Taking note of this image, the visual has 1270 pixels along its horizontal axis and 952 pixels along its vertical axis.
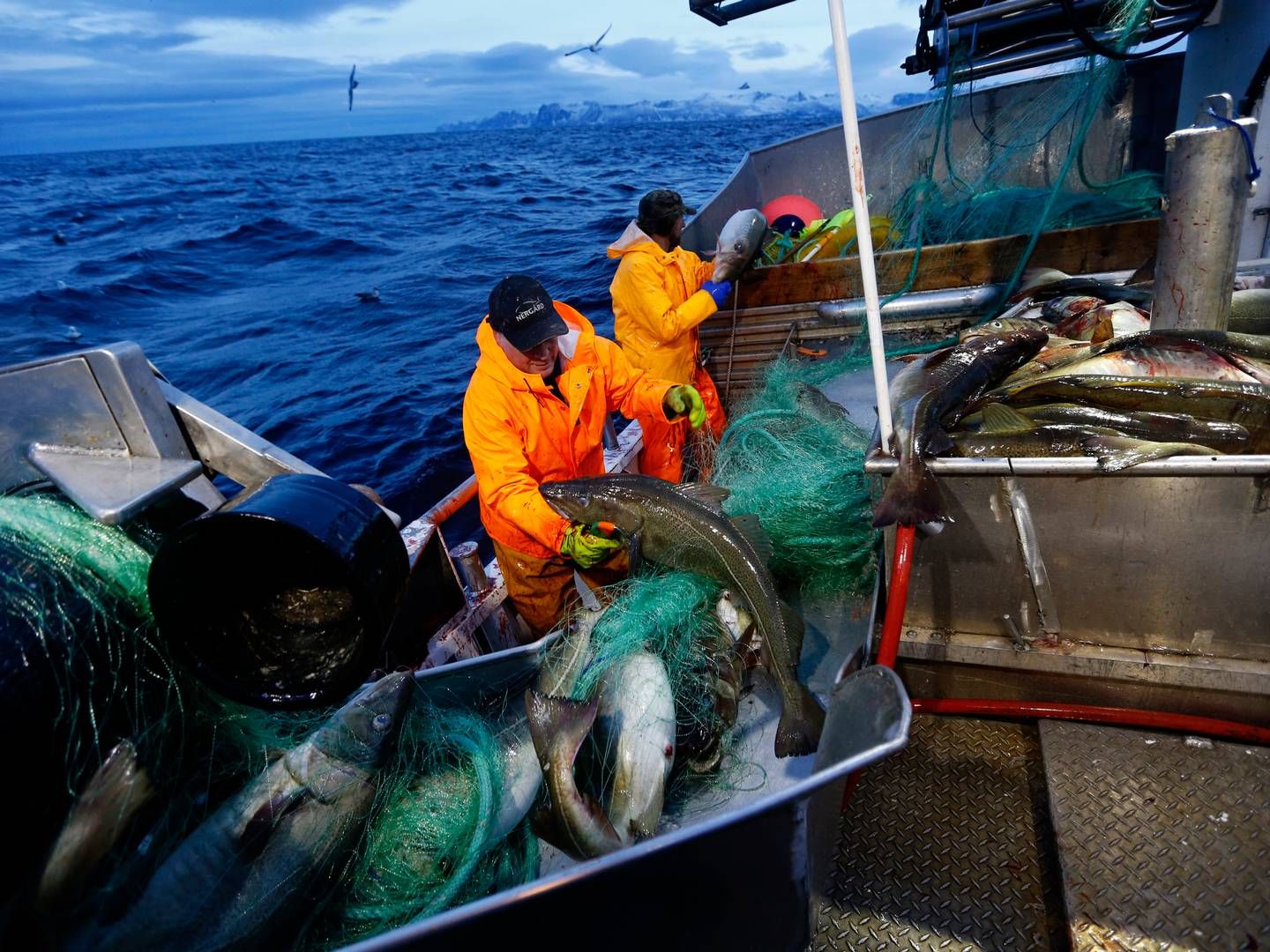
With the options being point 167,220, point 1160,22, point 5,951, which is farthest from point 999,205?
point 167,220

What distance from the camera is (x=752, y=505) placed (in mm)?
3596

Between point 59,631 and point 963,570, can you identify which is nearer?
point 59,631

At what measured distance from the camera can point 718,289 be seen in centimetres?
568

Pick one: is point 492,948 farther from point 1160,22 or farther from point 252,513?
point 1160,22

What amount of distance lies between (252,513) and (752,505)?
2300mm

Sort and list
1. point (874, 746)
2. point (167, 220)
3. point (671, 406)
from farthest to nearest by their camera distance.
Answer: point (167, 220)
point (671, 406)
point (874, 746)

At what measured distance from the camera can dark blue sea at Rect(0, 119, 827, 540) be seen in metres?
10.7

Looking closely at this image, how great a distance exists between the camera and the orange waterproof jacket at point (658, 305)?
5512 millimetres

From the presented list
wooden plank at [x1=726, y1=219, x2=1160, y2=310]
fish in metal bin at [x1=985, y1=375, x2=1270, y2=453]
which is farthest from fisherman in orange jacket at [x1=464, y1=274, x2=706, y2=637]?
wooden plank at [x1=726, y1=219, x2=1160, y2=310]

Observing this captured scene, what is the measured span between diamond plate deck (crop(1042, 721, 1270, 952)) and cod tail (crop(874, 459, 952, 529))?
107 cm

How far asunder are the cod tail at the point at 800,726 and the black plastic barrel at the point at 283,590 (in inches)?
54.0

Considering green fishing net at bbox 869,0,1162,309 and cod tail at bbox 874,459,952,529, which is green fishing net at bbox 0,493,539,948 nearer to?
A: cod tail at bbox 874,459,952,529

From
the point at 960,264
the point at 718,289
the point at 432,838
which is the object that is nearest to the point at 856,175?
the point at 432,838

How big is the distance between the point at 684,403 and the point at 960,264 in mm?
3511
